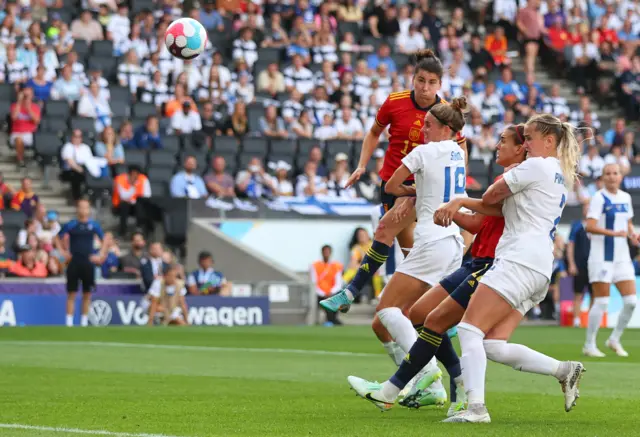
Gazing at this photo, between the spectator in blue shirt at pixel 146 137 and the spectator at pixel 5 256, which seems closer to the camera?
the spectator at pixel 5 256

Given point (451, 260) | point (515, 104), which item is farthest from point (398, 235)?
point (515, 104)

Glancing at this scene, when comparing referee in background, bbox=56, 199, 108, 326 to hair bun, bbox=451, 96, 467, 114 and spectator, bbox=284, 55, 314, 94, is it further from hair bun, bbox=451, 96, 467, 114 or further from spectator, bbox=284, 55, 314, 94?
hair bun, bbox=451, 96, 467, 114

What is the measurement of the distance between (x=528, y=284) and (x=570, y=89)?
28318mm

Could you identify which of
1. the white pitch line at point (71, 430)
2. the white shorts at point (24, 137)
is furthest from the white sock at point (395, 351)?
the white shorts at point (24, 137)

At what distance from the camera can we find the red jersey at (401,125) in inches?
434

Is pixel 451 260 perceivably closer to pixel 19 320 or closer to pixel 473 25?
pixel 19 320

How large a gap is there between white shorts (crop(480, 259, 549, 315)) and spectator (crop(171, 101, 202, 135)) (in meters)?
18.8

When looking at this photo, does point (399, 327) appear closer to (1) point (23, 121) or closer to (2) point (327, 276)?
(2) point (327, 276)

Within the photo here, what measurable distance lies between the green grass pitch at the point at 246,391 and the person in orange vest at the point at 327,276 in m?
5.74

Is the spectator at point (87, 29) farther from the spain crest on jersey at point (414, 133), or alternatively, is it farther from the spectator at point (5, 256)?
the spain crest on jersey at point (414, 133)

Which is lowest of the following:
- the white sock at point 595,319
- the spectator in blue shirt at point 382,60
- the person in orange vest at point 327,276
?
the person in orange vest at point 327,276

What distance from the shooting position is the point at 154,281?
22.9 m

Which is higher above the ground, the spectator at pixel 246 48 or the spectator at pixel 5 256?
the spectator at pixel 246 48

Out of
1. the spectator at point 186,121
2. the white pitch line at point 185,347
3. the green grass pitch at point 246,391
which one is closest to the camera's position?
the green grass pitch at point 246,391
